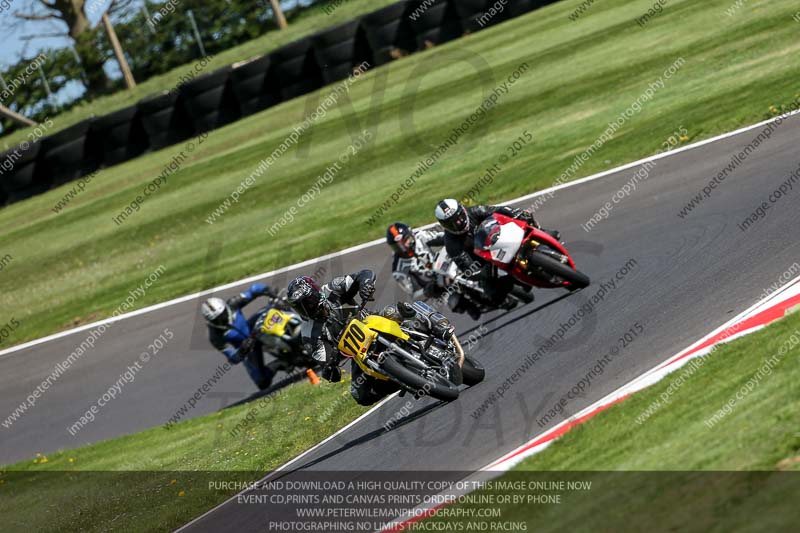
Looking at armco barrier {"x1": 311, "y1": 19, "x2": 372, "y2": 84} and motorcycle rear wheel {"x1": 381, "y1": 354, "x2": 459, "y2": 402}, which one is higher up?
motorcycle rear wheel {"x1": 381, "y1": 354, "x2": 459, "y2": 402}

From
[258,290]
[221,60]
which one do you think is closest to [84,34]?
[221,60]

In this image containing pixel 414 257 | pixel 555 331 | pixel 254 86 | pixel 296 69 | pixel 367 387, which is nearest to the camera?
pixel 367 387

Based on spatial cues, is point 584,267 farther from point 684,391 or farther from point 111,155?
point 111,155

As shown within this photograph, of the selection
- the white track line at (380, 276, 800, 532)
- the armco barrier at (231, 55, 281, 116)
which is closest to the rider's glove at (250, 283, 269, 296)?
the white track line at (380, 276, 800, 532)

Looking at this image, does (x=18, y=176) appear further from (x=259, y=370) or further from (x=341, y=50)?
(x=259, y=370)

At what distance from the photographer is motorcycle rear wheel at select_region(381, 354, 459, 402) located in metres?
9.94

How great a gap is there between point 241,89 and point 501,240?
21.2 meters

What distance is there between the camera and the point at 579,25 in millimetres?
27594

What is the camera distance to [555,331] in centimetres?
1141

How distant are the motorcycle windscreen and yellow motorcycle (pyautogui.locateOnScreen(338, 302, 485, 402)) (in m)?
1.79

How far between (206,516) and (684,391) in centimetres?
476

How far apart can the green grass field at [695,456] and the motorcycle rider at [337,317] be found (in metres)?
2.61

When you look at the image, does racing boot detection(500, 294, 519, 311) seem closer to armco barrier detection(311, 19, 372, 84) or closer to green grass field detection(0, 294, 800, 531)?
green grass field detection(0, 294, 800, 531)

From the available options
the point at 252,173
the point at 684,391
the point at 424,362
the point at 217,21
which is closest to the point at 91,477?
the point at 424,362
